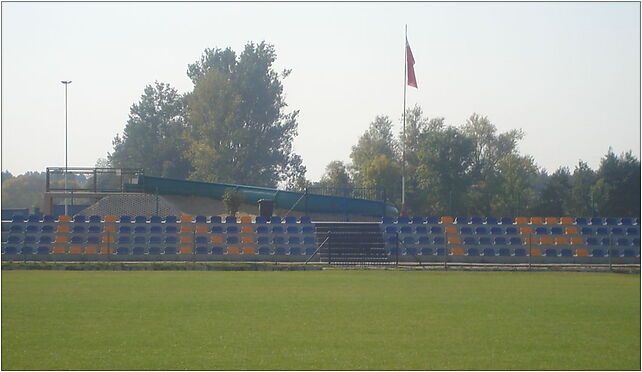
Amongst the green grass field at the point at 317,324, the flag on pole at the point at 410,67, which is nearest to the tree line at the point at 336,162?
the flag on pole at the point at 410,67

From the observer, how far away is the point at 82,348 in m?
14.0

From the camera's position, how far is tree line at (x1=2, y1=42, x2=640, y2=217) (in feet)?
203

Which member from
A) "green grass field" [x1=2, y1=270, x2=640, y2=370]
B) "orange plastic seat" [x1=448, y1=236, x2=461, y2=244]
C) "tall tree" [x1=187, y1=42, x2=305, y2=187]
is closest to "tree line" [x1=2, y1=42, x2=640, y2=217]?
"tall tree" [x1=187, y1=42, x2=305, y2=187]

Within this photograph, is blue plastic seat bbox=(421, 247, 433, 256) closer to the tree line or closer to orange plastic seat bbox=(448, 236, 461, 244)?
orange plastic seat bbox=(448, 236, 461, 244)

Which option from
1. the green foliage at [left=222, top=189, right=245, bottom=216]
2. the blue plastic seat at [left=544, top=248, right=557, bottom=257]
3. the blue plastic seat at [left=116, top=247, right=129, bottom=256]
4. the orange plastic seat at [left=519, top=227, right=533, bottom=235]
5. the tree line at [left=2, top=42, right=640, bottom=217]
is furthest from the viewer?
the tree line at [left=2, top=42, right=640, bottom=217]

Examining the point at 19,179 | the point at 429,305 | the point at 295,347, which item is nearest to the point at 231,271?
the point at 429,305

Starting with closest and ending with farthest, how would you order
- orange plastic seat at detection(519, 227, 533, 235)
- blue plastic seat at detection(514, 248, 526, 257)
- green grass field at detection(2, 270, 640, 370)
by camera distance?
1. green grass field at detection(2, 270, 640, 370)
2. blue plastic seat at detection(514, 248, 526, 257)
3. orange plastic seat at detection(519, 227, 533, 235)

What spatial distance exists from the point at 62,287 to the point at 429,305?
9.98 meters

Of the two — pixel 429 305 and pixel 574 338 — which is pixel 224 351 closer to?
pixel 574 338

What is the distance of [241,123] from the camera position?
81812mm

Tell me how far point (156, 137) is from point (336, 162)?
18.9 meters

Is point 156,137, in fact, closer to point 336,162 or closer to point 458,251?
point 336,162

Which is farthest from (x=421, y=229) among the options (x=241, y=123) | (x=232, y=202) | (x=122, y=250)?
(x=241, y=123)

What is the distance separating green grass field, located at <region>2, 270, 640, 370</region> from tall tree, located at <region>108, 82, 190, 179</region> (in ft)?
202
